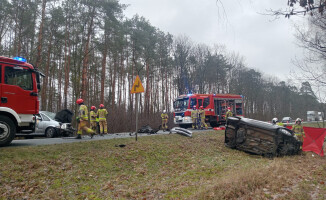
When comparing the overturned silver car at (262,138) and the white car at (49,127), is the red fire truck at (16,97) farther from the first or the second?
the overturned silver car at (262,138)

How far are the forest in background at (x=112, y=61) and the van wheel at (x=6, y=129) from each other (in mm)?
8075

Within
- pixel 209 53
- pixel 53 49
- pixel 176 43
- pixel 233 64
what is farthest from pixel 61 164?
pixel 233 64

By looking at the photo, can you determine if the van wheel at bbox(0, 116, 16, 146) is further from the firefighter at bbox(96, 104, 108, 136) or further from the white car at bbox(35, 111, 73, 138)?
the firefighter at bbox(96, 104, 108, 136)

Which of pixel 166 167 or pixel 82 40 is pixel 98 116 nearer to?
pixel 166 167

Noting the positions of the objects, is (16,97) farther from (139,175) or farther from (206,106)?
(206,106)

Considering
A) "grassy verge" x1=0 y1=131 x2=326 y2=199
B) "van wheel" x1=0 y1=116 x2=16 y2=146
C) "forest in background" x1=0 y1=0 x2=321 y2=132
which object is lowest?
"grassy verge" x1=0 y1=131 x2=326 y2=199

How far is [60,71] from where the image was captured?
27.2 meters

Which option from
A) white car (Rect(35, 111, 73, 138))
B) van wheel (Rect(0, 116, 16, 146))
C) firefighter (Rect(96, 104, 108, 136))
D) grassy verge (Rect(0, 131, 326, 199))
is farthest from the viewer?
white car (Rect(35, 111, 73, 138))

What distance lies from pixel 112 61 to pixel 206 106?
1451 cm

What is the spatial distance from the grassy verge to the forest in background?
8429 millimetres

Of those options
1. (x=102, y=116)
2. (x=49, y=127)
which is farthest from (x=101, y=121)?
(x=49, y=127)

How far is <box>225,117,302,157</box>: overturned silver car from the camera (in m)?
9.84

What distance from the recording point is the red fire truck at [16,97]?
26.7ft

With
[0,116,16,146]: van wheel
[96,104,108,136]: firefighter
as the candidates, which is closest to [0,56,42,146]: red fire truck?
[0,116,16,146]: van wheel
